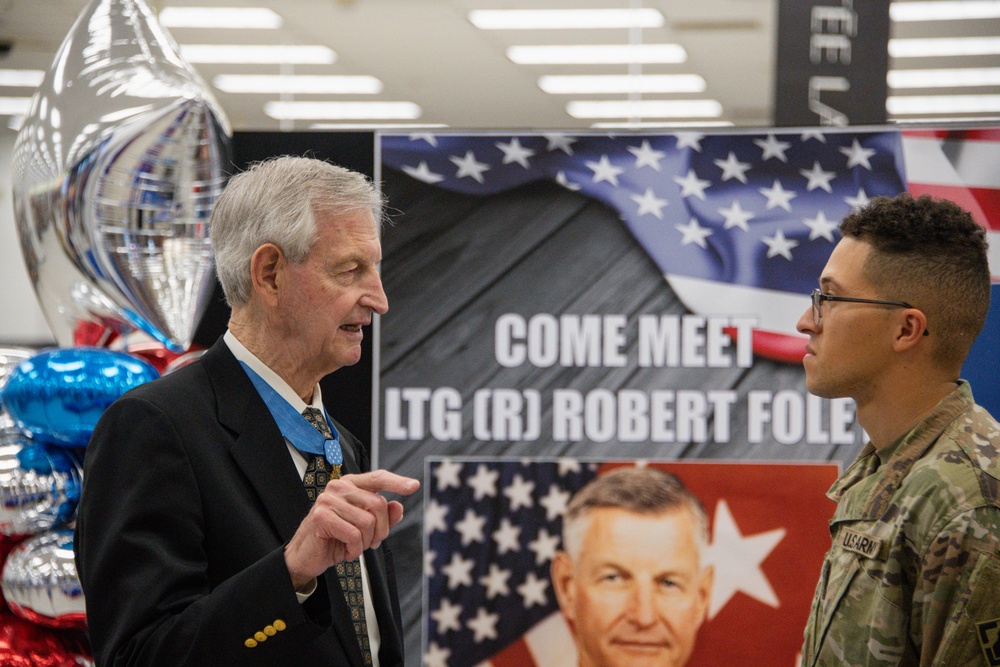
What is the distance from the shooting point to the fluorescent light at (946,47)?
3.98 metres

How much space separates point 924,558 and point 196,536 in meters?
0.97

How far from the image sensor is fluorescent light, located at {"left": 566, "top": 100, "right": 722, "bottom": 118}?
419cm

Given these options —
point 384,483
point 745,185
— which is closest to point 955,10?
point 745,185

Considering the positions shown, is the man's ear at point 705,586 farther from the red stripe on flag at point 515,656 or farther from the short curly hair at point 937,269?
the short curly hair at point 937,269

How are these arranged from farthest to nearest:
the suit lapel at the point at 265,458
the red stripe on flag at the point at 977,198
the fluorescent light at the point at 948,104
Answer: the fluorescent light at the point at 948,104 < the red stripe on flag at the point at 977,198 < the suit lapel at the point at 265,458

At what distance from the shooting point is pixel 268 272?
1635 millimetres

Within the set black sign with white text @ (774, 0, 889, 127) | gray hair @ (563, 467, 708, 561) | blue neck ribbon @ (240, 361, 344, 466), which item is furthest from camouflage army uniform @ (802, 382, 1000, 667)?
black sign with white text @ (774, 0, 889, 127)

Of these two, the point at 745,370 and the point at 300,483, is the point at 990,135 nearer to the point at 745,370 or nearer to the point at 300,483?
the point at 745,370

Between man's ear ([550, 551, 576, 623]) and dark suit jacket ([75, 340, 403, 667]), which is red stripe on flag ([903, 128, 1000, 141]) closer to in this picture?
man's ear ([550, 551, 576, 623])

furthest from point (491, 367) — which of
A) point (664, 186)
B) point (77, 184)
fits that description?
point (77, 184)

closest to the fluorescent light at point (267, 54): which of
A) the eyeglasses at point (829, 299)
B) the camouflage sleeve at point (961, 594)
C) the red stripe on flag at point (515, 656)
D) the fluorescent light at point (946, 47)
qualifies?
the fluorescent light at point (946, 47)

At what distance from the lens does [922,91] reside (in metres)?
3.99

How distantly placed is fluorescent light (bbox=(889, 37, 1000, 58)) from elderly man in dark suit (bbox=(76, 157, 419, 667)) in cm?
304

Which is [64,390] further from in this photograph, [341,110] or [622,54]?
[622,54]
